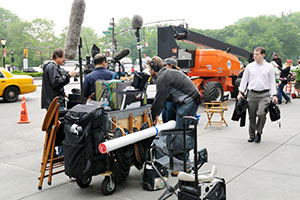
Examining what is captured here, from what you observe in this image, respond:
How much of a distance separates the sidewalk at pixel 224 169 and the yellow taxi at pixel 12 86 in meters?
7.61

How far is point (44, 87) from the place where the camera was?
5785 millimetres

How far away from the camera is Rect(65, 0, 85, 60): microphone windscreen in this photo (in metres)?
5.04

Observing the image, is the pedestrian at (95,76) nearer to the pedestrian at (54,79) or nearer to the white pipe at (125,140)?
the pedestrian at (54,79)

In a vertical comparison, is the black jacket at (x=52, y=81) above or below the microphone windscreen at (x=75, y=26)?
below

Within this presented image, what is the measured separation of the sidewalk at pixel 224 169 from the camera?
4527mm

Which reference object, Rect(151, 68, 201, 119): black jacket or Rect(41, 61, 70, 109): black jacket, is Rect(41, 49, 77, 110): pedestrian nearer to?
Rect(41, 61, 70, 109): black jacket

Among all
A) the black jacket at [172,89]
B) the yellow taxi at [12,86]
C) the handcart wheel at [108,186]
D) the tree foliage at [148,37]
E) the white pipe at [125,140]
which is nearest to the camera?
the white pipe at [125,140]

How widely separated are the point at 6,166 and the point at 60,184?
4.84 ft

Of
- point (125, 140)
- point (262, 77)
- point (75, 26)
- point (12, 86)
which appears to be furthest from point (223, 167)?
point (12, 86)

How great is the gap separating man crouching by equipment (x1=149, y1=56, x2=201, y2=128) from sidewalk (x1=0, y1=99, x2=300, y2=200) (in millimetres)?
1033

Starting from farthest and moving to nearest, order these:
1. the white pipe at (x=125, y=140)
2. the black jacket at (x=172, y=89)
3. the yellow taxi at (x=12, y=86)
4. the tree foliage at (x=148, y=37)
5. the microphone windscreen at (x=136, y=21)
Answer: the tree foliage at (x=148, y=37)
the yellow taxi at (x=12, y=86)
the microphone windscreen at (x=136, y=21)
the black jacket at (x=172, y=89)
the white pipe at (x=125, y=140)

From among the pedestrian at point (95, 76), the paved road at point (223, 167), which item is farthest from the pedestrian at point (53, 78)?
the paved road at point (223, 167)

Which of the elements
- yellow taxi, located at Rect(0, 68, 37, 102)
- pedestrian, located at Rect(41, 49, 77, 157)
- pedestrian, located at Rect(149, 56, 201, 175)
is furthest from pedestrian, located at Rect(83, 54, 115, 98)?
yellow taxi, located at Rect(0, 68, 37, 102)

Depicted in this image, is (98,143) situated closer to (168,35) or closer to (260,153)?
(260,153)
